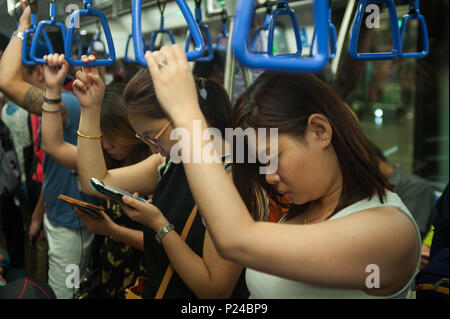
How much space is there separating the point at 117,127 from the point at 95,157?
0.26 metres

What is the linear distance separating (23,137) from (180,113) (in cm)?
234

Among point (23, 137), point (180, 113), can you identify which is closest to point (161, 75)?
point (180, 113)

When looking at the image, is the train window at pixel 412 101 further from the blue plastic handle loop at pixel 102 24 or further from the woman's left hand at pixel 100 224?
the blue plastic handle loop at pixel 102 24

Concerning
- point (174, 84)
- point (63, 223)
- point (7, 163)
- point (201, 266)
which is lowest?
point (63, 223)

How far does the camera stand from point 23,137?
2867 mm

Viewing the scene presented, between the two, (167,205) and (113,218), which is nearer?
(167,205)

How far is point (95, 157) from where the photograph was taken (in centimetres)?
149

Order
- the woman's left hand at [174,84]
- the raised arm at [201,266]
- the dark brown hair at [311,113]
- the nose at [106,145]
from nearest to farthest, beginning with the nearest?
the woman's left hand at [174,84], the dark brown hair at [311,113], the raised arm at [201,266], the nose at [106,145]

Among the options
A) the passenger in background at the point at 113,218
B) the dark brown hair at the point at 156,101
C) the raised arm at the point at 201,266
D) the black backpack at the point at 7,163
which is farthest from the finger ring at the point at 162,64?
the black backpack at the point at 7,163

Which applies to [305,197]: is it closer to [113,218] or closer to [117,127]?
[117,127]

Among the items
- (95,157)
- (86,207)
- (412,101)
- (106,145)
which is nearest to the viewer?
(95,157)

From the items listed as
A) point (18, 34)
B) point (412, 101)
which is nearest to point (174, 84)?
point (18, 34)

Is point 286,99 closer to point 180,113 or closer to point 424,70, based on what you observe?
point 180,113

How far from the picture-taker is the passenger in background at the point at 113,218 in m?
1.68
